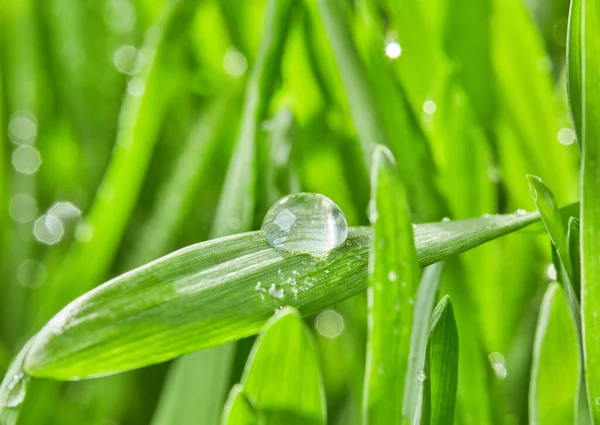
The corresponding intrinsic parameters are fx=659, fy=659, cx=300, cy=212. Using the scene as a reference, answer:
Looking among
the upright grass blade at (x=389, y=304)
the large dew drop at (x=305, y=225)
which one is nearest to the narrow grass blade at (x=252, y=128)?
the large dew drop at (x=305, y=225)

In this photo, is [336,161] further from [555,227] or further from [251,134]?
[555,227]

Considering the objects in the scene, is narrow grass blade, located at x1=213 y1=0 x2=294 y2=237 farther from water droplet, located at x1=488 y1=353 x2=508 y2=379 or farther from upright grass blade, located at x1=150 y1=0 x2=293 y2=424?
water droplet, located at x1=488 y1=353 x2=508 y2=379

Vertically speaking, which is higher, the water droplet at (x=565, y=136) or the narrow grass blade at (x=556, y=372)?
the water droplet at (x=565, y=136)

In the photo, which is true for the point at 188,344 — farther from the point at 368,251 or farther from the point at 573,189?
the point at 573,189

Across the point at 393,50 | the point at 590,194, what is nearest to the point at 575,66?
the point at 590,194

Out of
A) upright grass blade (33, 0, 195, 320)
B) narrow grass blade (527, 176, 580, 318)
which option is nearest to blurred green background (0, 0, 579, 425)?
upright grass blade (33, 0, 195, 320)

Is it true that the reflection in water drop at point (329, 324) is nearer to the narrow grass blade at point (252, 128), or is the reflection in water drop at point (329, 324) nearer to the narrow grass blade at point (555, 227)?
the narrow grass blade at point (252, 128)

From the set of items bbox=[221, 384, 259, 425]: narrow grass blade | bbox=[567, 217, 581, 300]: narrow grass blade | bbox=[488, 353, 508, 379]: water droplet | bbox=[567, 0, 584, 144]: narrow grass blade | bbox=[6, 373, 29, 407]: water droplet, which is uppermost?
bbox=[567, 0, 584, 144]: narrow grass blade
